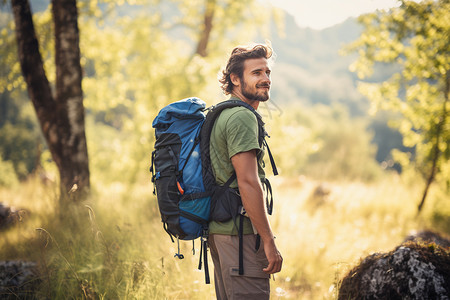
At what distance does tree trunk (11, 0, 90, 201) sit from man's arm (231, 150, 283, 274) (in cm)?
342

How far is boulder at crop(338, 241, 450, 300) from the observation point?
85.7 inches

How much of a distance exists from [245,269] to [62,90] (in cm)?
401

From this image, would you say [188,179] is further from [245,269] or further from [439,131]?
[439,131]

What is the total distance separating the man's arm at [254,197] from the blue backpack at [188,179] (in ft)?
0.46

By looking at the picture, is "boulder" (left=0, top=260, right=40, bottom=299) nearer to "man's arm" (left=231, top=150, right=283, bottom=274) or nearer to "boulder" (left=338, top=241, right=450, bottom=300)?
"man's arm" (left=231, top=150, right=283, bottom=274)

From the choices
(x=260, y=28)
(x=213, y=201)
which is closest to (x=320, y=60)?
(x=260, y=28)

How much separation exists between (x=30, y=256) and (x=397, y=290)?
141 inches

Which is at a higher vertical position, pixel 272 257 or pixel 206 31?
pixel 206 31

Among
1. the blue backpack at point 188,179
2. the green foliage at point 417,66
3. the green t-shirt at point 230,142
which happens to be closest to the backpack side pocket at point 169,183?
the blue backpack at point 188,179

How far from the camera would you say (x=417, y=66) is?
6098 mm

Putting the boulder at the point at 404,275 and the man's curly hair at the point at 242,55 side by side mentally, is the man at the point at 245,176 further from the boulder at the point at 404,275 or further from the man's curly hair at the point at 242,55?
the boulder at the point at 404,275

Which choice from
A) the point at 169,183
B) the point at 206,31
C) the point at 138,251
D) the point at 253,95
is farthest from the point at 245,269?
the point at 206,31

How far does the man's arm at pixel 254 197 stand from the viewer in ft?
5.59

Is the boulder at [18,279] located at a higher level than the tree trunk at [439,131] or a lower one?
lower
